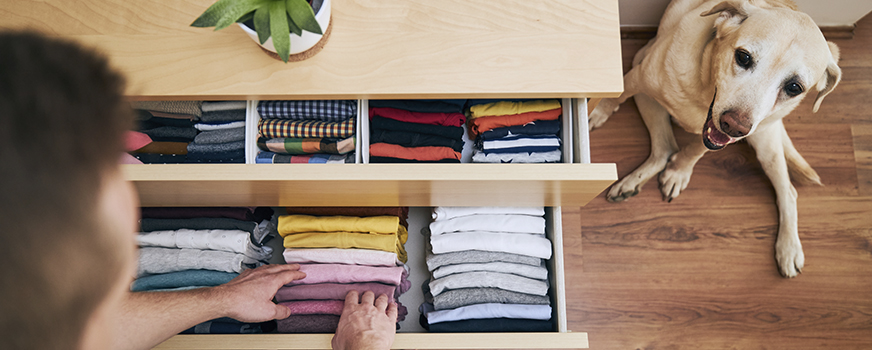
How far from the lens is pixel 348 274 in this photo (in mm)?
1173

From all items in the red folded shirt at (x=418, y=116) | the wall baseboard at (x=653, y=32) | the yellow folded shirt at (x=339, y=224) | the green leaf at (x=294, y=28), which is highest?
the green leaf at (x=294, y=28)

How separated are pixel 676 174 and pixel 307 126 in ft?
4.73

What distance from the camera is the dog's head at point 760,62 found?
1000 millimetres

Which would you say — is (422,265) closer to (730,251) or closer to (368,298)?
(368,298)

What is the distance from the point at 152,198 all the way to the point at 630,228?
5.63ft

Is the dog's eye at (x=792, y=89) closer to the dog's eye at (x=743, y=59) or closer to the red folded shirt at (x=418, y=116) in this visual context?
the dog's eye at (x=743, y=59)

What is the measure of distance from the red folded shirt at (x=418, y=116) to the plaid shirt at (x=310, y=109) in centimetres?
8

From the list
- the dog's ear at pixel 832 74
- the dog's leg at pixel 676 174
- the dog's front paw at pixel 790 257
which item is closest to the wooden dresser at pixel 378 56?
the dog's ear at pixel 832 74

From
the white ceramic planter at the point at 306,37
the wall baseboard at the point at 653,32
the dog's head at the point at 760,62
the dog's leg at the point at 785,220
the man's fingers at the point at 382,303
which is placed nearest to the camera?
the white ceramic planter at the point at 306,37

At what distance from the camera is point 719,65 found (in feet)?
3.49

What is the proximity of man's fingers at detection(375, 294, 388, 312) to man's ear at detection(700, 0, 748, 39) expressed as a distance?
44.8 inches

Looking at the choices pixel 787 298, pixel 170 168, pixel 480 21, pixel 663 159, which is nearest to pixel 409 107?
pixel 480 21

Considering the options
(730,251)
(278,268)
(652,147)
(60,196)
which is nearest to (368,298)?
(278,268)

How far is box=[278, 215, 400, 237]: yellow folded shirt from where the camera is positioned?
1.19 meters
